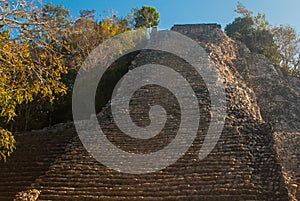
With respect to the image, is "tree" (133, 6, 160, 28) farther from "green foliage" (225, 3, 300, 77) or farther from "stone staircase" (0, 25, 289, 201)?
"stone staircase" (0, 25, 289, 201)

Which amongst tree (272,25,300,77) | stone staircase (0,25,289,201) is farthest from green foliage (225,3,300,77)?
stone staircase (0,25,289,201)

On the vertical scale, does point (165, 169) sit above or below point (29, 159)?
above

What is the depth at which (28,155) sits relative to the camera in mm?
9672

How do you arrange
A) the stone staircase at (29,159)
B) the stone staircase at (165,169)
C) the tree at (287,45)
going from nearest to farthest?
1. the stone staircase at (165,169)
2. the stone staircase at (29,159)
3. the tree at (287,45)

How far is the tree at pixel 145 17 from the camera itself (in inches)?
846

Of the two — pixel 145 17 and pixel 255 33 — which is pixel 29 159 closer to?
pixel 145 17

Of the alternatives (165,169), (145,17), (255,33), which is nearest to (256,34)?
(255,33)

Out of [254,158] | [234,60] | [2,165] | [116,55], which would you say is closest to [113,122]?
[2,165]

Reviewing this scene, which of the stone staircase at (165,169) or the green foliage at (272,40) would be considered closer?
the stone staircase at (165,169)

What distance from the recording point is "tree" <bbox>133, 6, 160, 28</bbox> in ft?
70.5

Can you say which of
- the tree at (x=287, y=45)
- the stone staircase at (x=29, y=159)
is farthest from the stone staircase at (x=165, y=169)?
the tree at (x=287, y=45)

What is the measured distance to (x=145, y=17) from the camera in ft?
71.6

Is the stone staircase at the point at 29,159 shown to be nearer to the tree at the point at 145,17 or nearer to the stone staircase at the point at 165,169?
the stone staircase at the point at 165,169

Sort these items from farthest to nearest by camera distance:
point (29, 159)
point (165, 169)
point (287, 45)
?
point (287, 45)
point (29, 159)
point (165, 169)
